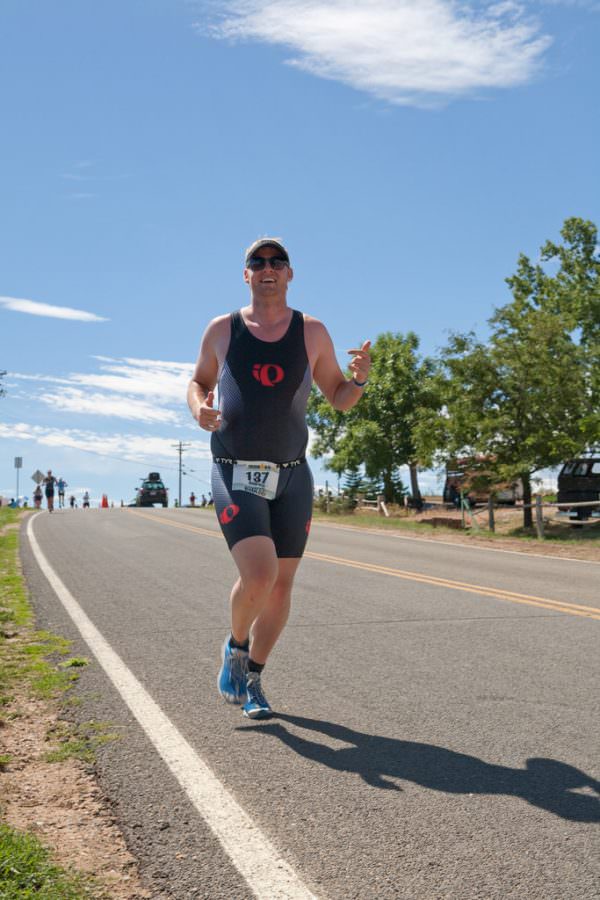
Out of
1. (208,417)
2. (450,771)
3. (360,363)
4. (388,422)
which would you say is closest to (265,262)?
(360,363)

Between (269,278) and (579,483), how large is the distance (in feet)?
84.1

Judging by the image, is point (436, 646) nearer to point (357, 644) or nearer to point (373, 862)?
point (357, 644)

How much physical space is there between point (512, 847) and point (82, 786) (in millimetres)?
1674

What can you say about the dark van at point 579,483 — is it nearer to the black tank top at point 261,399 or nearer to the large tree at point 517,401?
the large tree at point 517,401

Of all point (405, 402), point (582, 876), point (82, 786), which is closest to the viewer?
point (582, 876)

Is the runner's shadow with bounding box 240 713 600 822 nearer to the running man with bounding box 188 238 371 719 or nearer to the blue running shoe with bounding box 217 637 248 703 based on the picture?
the blue running shoe with bounding box 217 637 248 703

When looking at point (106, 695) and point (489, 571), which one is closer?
point (106, 695)

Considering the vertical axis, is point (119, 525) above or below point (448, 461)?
below

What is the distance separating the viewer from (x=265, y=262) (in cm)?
464

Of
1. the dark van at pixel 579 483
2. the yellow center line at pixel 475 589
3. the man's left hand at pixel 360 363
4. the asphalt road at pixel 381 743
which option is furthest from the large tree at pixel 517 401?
the man's left hand at pixel 360 363

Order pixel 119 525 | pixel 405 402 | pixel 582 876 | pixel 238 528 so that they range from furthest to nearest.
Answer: pixel 405 402 < pixel 119 525 < pixel 238 528 < pixel 582 876

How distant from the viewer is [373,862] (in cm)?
283

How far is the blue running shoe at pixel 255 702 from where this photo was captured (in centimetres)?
466

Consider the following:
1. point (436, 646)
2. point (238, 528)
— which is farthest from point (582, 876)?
point (436, 646)
